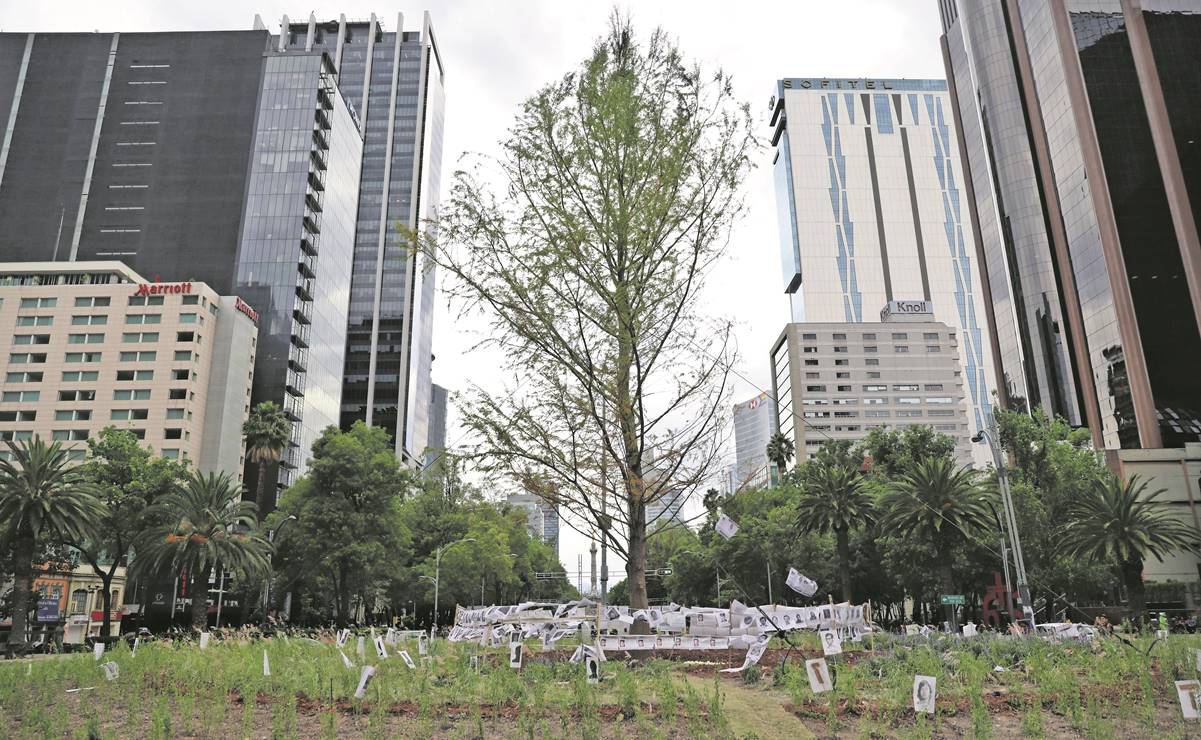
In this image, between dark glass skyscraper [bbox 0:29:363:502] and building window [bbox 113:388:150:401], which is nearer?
building window [bbox 113:388:150:401]

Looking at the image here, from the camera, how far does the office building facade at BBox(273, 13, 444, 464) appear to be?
138 meters

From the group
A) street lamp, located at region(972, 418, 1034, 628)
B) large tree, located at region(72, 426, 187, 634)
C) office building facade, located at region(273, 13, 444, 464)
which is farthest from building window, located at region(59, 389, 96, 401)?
street lamp, located at region(972, 418, 1034, 628)

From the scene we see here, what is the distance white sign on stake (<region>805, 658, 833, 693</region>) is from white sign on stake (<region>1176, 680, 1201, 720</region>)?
3.15 m

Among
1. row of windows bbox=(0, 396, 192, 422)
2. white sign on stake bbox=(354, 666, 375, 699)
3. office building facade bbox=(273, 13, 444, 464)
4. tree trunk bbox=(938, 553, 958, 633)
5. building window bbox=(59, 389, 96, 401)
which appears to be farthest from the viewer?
office building facade bbox=(273, 13, 444, 464)

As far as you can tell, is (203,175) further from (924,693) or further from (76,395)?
(924,693)

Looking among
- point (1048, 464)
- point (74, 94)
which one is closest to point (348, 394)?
point (74, 94)

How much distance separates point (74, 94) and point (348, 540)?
109 meters

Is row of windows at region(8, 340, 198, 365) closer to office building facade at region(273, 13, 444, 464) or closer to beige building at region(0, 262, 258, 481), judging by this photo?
beige building at region(0, 262, 258, 481)

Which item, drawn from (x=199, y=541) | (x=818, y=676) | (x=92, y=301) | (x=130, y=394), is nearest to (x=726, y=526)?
(x=818, y=676)

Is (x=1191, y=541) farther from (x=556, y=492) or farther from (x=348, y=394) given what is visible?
(x=348, y=394)

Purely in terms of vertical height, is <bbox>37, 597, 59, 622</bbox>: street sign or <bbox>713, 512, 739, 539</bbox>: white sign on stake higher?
<bbox>713, 512, 739, 539</bbox>: white sign on stake

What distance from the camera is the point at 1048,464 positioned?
53.2 metres

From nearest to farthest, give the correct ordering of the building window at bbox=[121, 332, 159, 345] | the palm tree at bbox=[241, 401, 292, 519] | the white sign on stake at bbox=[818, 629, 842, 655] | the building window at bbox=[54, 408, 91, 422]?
the white sign on stake at bbox=[818, 629, 842, 655] → the palm tree at bbox=[241, 401, 292, 519] → the building window at bbox=[54, 408, 91, 422] → the building window at bbox=[121, 332, 159, 345]

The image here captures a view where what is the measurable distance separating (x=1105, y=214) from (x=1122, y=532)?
42.5 metres
